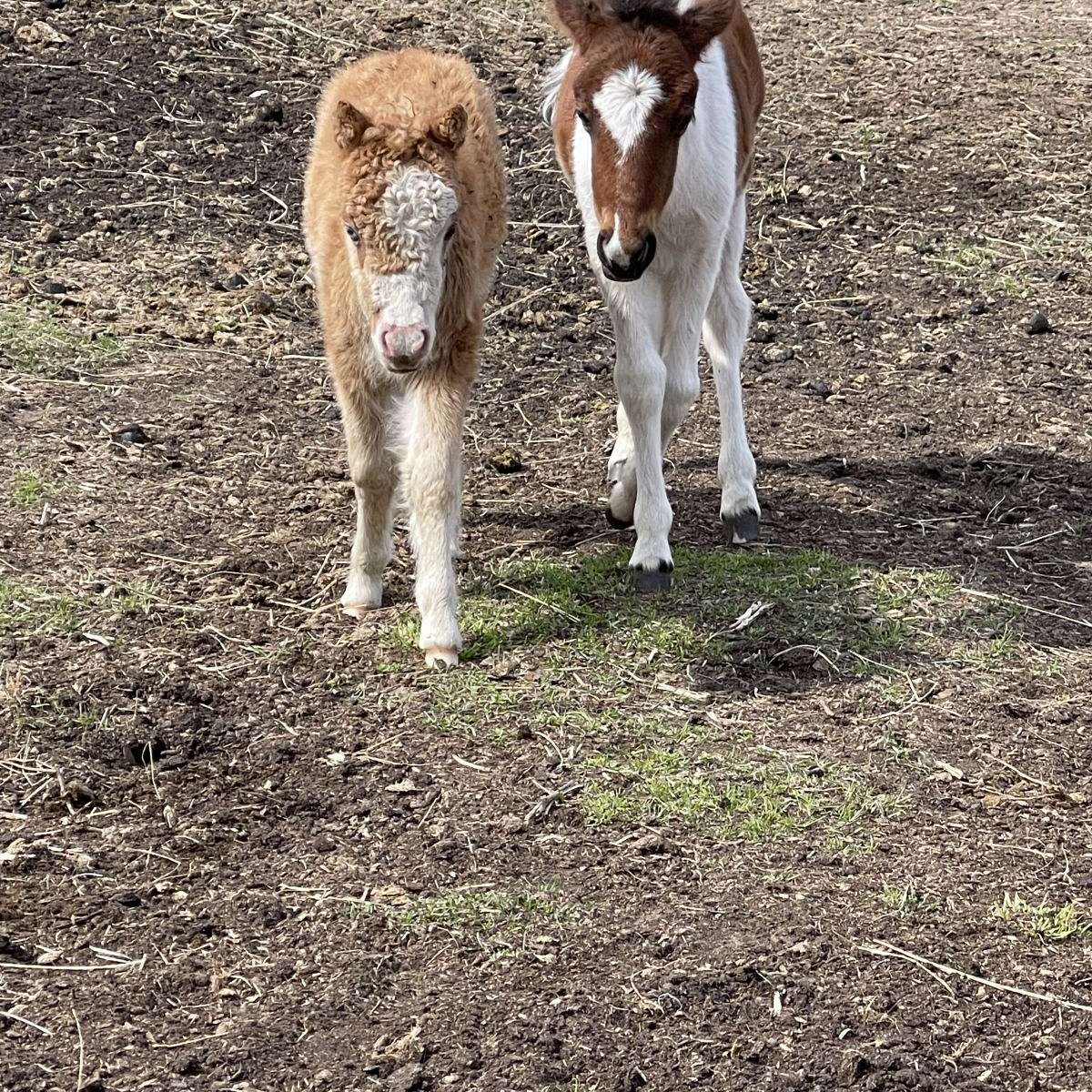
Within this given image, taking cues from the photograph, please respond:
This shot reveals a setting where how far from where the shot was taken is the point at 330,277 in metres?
5.46

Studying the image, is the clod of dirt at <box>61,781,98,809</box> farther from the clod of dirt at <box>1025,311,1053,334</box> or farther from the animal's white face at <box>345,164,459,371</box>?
the clod of dirt at <box>1025,311,1053,334</box>

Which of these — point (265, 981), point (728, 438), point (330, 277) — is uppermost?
point (330, 277)

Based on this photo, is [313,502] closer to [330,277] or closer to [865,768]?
[330,277]

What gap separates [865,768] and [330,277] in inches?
96.5

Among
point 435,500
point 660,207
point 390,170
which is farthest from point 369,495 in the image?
point 660,207

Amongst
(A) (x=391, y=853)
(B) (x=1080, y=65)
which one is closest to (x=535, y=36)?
(B) (x=1080, y=65)

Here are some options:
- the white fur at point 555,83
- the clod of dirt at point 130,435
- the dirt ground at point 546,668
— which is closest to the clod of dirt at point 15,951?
the dirt ground at point 546,668

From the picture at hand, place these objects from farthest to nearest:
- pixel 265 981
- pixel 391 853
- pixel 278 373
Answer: pixel 278 373
pixel 391 853
pixel 265 981

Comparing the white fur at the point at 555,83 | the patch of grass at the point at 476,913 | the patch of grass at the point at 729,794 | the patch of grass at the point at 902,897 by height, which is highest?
the white fur at the point at 555,83

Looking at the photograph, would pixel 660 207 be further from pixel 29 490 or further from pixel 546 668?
pixel 29 490

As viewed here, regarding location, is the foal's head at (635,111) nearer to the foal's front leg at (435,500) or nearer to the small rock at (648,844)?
the foal's front leg at (435,500)

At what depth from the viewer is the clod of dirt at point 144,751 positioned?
483 cm

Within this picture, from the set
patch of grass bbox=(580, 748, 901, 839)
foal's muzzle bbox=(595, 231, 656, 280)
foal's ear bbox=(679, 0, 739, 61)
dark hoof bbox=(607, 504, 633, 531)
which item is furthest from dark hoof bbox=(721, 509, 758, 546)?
foal's ear bbox=(679, 0, 739, 61)

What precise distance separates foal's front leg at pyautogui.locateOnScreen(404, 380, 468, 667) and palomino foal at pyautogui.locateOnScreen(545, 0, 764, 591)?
75cm
